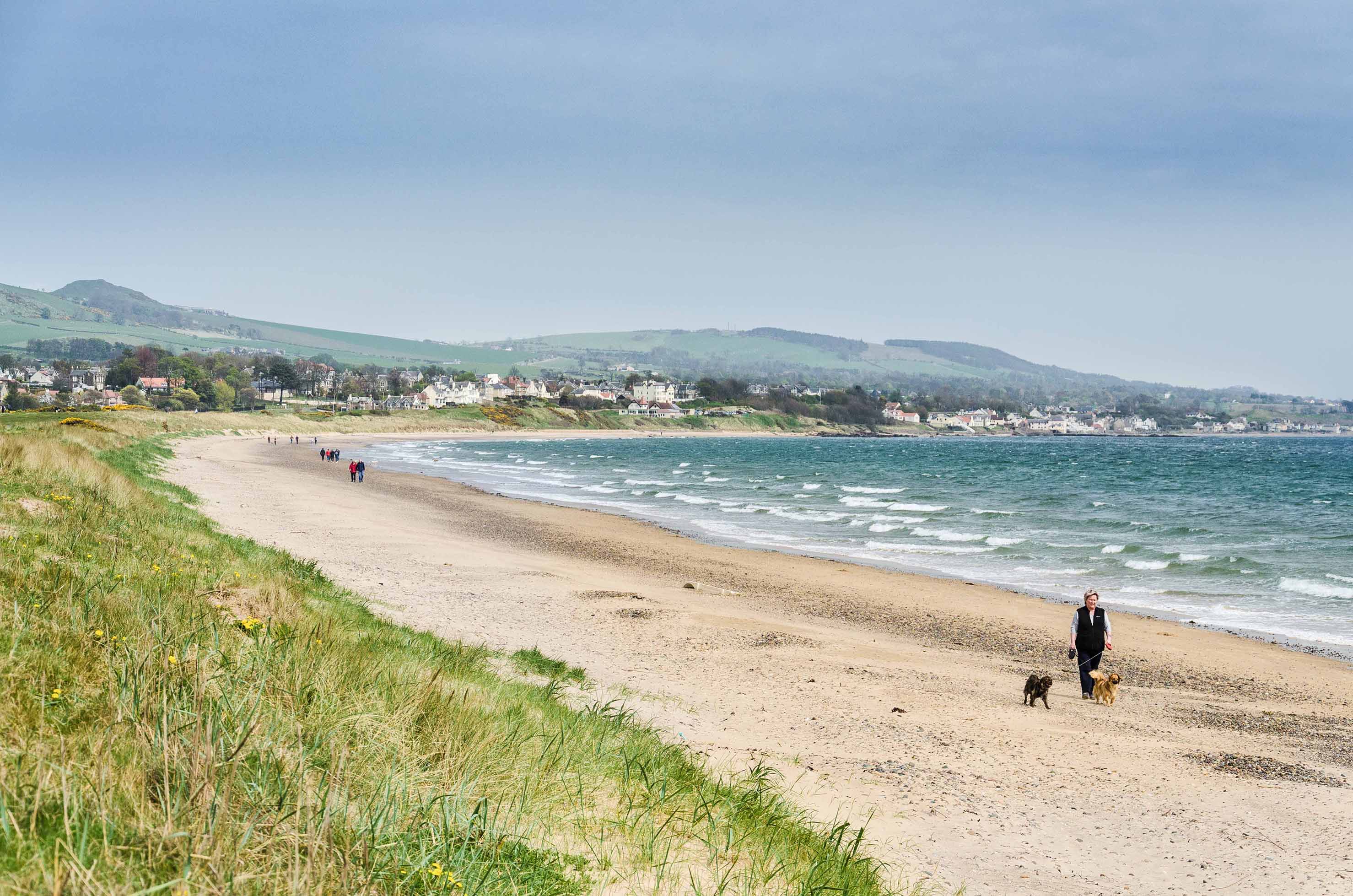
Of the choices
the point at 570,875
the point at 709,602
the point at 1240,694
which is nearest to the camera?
the point at 570,875

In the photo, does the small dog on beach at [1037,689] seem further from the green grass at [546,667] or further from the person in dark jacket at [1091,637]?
the green grass at [546,667]

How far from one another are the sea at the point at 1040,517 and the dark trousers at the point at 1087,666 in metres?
7.03

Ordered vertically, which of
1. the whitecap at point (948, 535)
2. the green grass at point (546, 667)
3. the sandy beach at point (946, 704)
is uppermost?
the green grass at point (546, 667)

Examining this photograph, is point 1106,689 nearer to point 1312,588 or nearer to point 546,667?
point 546,667

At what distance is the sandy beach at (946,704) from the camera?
23.5ft

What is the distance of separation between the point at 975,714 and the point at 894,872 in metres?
5.22

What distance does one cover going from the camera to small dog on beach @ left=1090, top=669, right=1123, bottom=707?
39.0 ft

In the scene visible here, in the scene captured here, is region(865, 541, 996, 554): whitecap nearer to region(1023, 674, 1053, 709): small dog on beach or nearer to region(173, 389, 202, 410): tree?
region(1023, 674, 1053, 709): small dog on beach

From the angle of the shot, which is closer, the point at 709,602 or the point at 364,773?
the point at 364,773

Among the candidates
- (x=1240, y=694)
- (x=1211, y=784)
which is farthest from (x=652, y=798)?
(x=1240, y=694)

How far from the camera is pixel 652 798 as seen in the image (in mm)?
5562

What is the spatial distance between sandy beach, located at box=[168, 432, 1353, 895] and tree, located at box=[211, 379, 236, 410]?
157807 mm

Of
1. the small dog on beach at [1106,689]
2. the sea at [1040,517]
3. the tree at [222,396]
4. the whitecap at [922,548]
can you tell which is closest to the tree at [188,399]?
the tree at [222,396]

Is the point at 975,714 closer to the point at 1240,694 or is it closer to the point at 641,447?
the point at 1240,694
